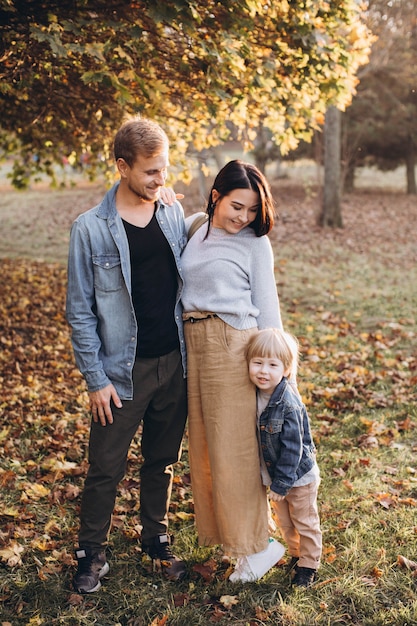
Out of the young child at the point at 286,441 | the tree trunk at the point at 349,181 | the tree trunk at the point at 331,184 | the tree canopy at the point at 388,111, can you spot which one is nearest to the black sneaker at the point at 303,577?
the young child at the point at 286,441

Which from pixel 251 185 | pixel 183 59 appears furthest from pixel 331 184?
pixel 251 185

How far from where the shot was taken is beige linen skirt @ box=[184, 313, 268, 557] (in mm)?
3227

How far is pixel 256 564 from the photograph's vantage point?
134 inches

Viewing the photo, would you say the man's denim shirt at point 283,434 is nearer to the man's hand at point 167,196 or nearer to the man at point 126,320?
the man at point 126,320

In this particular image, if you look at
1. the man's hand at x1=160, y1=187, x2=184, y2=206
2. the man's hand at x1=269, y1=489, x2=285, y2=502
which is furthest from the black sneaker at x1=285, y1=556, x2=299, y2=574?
the man's hand at x1=160, y1=187, x2=184, y2=206

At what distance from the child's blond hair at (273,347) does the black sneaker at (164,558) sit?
1266 mm

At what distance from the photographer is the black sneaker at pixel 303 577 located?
339 cm

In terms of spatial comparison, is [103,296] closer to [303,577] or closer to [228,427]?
[228,427]

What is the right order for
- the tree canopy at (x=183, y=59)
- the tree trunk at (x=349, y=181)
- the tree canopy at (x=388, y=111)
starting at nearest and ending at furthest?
the tree canopy at (x=183, y=59) → the tree canopy at (x=388, y=111) → the tree trunk at (x=349, y=181)

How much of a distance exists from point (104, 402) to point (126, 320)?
420 mm

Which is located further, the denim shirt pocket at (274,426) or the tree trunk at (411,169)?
the tree trunk at (411,169)

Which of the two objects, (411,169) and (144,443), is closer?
(144,443)

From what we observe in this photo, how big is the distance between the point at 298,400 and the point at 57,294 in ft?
22.2

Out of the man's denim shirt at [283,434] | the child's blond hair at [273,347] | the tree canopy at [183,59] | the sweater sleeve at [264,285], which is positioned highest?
the tree canopy at [183,59]
